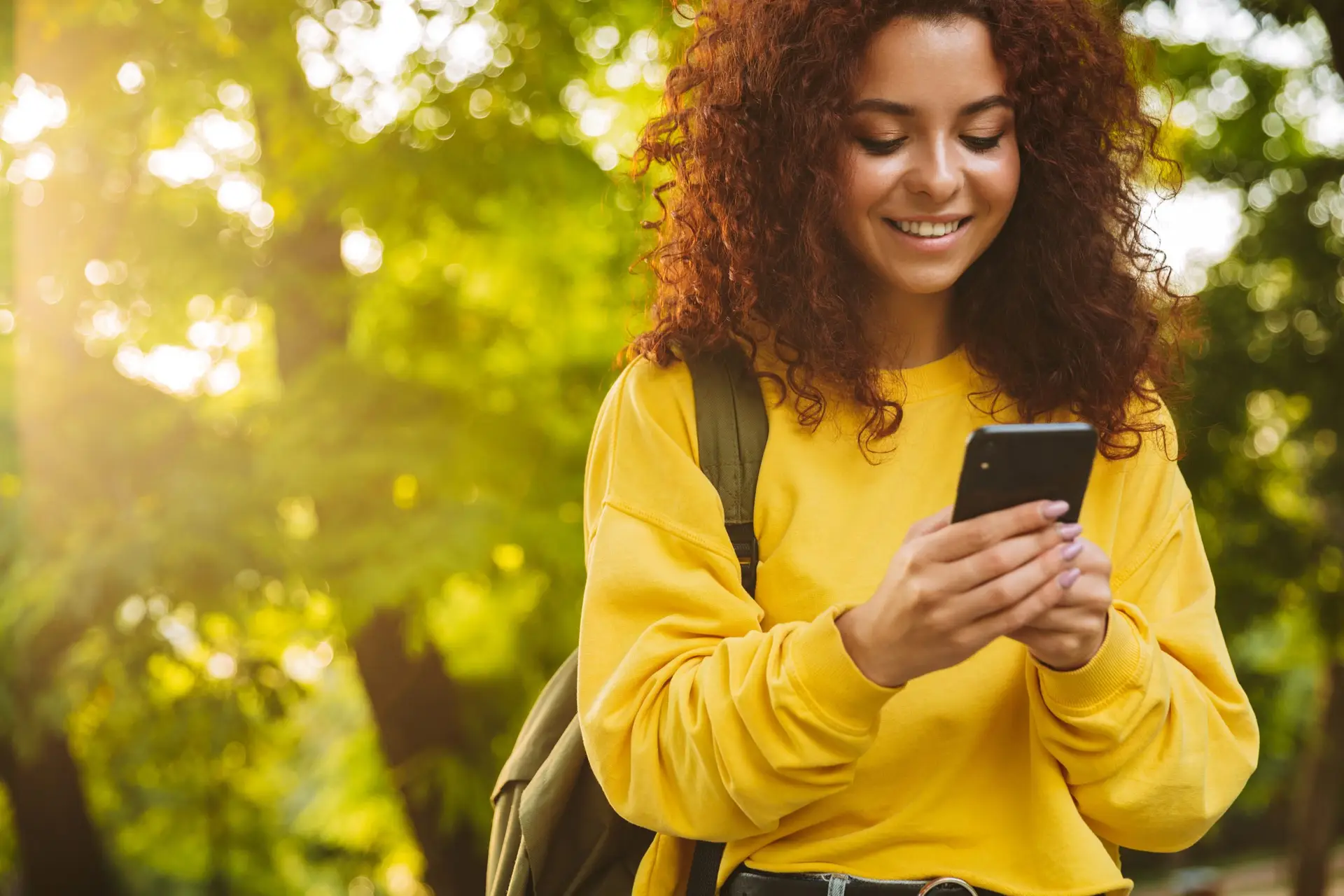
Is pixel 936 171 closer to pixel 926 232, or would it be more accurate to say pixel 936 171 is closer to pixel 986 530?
pixel 926 232

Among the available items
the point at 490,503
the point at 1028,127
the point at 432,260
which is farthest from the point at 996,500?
the point at 432,260

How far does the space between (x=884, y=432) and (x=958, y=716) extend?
38 centimetres

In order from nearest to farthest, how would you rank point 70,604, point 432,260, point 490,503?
1. point 70,604
2. point 490,503
3. point 432,260

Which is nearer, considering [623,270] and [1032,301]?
[1032,301]

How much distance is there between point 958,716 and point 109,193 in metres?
5.34

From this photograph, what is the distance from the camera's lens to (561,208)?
6227 millimetres

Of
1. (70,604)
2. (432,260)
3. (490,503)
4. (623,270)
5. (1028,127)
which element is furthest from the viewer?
(432,260)

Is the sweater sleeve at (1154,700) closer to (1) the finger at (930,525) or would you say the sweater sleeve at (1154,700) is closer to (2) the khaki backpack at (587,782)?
(1) the finger at (930,525)

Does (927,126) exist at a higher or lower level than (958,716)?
higher

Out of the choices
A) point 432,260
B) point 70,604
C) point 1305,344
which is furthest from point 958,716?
point 1305,344

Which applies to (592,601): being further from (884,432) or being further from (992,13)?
(992,13)

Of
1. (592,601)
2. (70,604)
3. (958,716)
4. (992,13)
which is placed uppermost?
(992,13)

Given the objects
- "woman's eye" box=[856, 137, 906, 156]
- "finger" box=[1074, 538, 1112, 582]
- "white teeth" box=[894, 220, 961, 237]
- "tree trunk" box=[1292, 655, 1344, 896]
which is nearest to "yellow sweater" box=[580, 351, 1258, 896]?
"finger" box=[1074, 538, 1112, 582]

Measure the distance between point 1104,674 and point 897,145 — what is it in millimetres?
712
